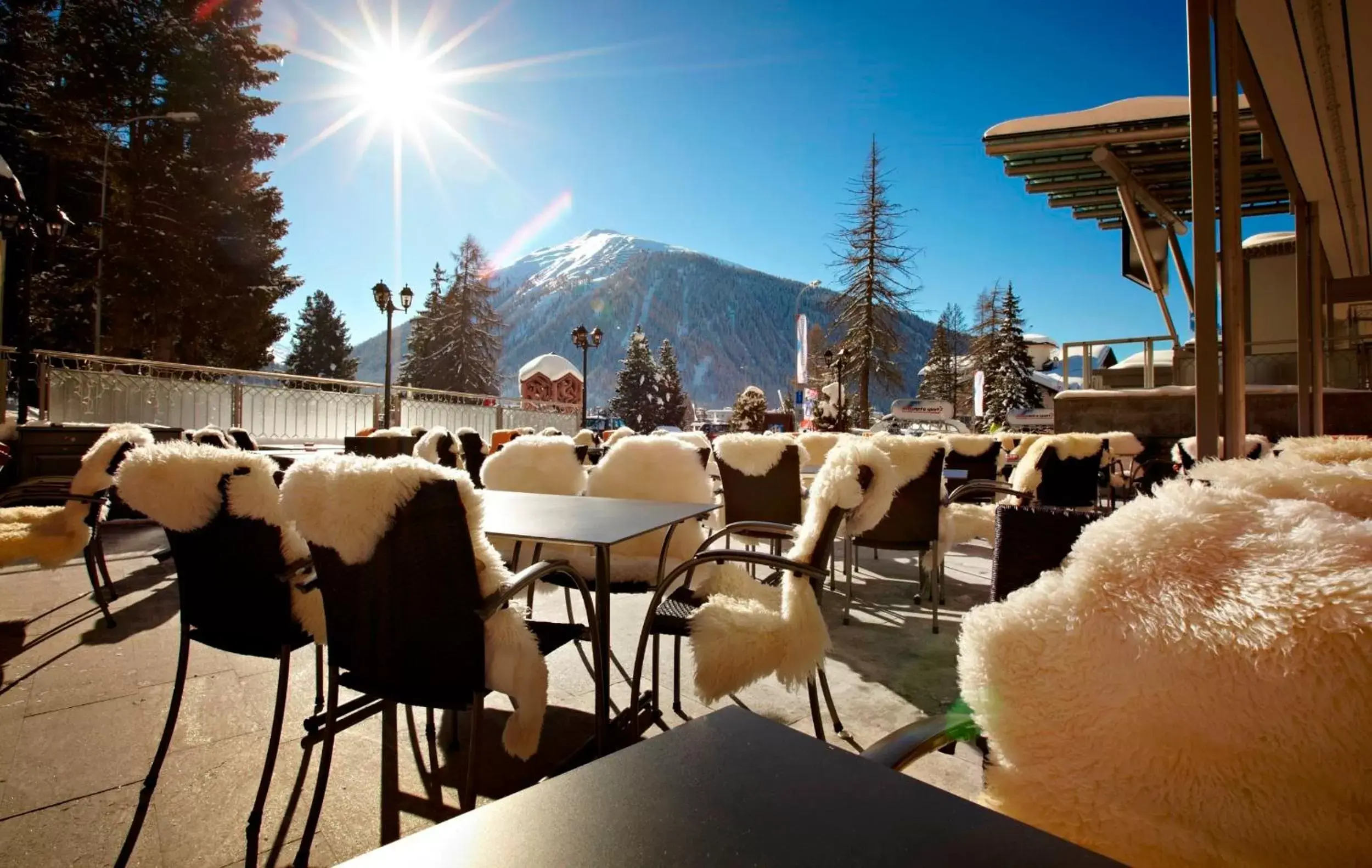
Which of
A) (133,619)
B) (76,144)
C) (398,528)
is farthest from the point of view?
(76,144)

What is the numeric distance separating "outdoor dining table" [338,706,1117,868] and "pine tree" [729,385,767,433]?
2128 cm

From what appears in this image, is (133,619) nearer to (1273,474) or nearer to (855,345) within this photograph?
(1273,474)

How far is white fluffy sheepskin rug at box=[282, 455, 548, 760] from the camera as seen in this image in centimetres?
127

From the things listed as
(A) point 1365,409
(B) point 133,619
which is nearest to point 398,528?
(B) point 133,619

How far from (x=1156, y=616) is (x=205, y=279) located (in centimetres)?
2182

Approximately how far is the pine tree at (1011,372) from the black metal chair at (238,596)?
112 ft

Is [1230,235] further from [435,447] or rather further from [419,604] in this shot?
[435,447]

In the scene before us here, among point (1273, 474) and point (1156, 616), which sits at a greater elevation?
point (1273, 474)

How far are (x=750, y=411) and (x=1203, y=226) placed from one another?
65.7 feet

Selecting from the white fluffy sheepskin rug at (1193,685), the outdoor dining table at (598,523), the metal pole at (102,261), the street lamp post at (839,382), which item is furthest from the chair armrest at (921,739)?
the metal pole at (102,261)

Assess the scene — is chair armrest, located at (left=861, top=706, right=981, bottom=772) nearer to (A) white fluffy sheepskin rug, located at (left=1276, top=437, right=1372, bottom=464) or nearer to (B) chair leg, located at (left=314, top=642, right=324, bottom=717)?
(A) white fluffy sheepskin rug, located at (left=1276, top=437, right=1372, bottom=464)

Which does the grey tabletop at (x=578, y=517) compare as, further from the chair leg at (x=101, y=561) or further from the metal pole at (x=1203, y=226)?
the metal pole at (x=1203, y=226)

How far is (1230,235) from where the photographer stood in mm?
2822

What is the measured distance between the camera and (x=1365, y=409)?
7758 millimetres
